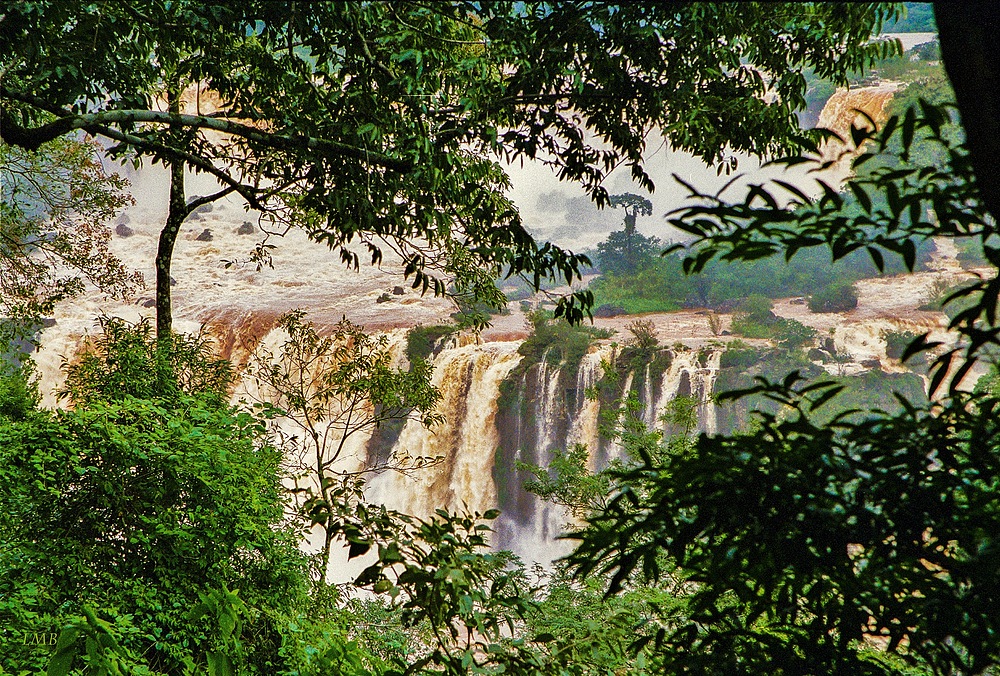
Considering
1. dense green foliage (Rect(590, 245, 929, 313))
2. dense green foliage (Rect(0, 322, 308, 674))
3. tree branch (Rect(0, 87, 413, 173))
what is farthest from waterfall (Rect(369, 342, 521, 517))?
tree branch (Rect(0, 87, 413, 173))

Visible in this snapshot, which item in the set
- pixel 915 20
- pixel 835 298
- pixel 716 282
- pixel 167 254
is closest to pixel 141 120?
pixel 167 254

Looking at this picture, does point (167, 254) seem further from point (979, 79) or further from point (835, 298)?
point (979, 79)

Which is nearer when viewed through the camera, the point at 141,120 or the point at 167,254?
the point at 141,120

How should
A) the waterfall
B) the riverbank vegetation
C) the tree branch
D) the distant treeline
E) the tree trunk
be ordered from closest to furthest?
the tree trunk
the riverbank vegetation
the tree branch
the distant treeline
the waterfall

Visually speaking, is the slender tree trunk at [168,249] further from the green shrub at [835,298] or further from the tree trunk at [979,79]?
the tree trunk at [979,79]

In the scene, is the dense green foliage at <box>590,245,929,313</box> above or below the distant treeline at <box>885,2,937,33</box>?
below

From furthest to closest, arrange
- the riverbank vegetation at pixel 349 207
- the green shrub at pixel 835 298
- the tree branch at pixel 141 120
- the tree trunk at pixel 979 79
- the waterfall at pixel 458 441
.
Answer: the waterfall at pixel 458 441, the green shrub at pixel 835 298, the tree branch at pixel 141 120, the riverbank vegetation at pixel 349 207, the tree trunk at pixel 979 79

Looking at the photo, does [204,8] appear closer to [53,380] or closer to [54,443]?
[54,443]

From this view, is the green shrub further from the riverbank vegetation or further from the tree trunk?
the tree trunk

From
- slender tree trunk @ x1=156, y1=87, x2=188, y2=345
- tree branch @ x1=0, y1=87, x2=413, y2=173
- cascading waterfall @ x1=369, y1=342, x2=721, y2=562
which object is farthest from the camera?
cascading waterfall @ x1=369, y1=342, x2=721, y2=562

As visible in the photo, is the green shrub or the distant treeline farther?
the green shrub

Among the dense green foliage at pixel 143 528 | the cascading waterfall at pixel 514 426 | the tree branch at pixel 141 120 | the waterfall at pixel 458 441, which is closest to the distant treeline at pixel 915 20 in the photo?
the tree branch at pixel 141 120

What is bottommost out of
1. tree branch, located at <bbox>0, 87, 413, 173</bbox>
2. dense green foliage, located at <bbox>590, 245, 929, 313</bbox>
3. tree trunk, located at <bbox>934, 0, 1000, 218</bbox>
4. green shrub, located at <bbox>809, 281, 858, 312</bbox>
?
green shrub, located at <bbox>809, 281, 858, 312</bbox>

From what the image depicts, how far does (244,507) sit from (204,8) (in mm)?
1464
